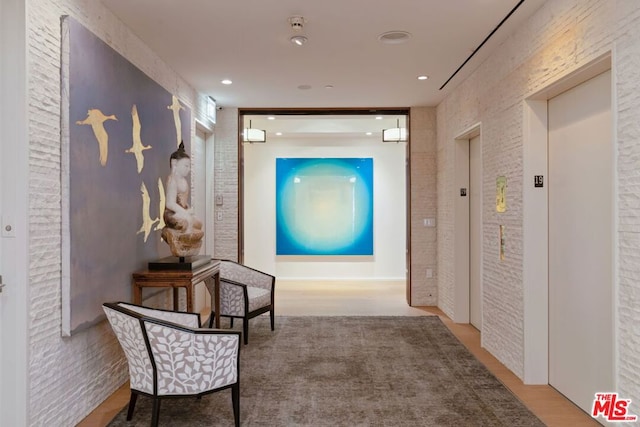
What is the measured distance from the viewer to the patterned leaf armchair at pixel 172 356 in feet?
8.00

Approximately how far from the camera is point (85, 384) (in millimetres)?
2807

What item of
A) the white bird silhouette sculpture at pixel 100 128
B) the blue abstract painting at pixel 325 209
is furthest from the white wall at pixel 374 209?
the white bird silhouette sculpture at pixel 100 128

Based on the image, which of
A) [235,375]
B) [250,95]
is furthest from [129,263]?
[250,95]

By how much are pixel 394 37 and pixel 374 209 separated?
4989mm

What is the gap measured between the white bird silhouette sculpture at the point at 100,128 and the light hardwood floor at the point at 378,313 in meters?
1.70

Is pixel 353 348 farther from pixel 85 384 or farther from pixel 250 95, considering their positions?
pixel 250 95

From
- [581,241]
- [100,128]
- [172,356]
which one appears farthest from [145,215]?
[581,241]

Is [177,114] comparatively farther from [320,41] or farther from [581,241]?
[581,241]

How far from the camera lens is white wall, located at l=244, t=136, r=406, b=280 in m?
8.38

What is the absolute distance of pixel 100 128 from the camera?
9.39ft

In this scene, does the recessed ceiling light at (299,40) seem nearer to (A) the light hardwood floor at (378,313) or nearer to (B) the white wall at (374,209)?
(A) the light hardwood floor at (378,313)

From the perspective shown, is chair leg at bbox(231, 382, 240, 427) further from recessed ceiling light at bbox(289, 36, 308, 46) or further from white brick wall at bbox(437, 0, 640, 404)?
recessed ceiling light at bbox(289, 36, 308, 46)

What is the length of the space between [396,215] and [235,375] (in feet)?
20.2

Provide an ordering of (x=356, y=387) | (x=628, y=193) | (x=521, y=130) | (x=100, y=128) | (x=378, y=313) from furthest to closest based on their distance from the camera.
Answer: (x=378, y=313)
(x=521, y=130)
(x=356, y=387)
(x=100, y=128)
(x=628, y=193)
